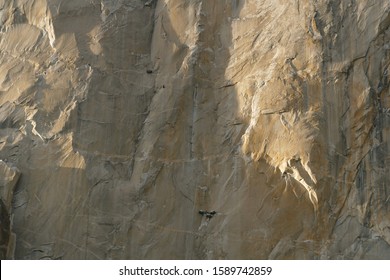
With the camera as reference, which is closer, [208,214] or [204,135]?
[208,214]

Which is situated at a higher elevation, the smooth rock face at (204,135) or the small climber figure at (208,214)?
the smooth rock face at (204,135)

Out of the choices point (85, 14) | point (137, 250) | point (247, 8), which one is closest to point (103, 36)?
point (85, 14)

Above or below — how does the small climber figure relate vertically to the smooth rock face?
below

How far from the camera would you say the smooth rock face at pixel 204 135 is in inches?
664

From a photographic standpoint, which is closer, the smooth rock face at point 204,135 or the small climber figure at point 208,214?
the smooth rock face at point 204,135

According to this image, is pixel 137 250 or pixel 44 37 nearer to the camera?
pixel 137 250

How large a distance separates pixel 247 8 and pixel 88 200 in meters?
5.63

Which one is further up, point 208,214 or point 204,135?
point 204,135

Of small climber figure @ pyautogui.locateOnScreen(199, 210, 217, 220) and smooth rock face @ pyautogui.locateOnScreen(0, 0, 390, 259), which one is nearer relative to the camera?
smooth rock face @ pyautogui.locateOnScreen(0, 0, 390, 259)

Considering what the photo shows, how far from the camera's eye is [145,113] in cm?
1833

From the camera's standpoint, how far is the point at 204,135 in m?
17.9

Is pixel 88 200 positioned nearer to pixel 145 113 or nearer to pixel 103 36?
pixel 145 113

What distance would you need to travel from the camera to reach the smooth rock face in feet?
55.3

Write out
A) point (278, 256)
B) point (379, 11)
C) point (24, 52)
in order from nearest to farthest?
1. point (278, 256)
2. point (379, 11)
3. point (24, 52)
